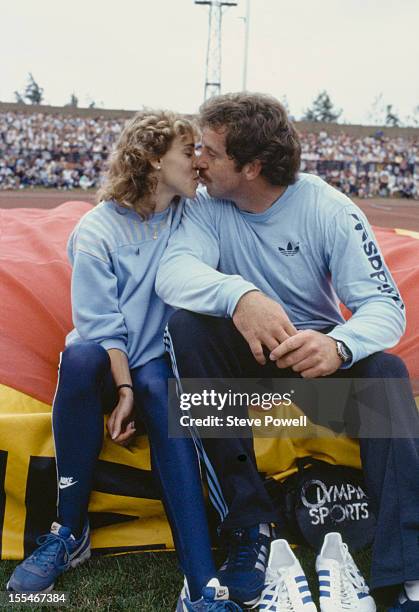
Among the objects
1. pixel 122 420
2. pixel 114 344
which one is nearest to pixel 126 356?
pixel 114 344

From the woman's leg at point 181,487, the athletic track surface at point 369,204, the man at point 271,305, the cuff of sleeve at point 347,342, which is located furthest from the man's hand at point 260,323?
the athletic track surface at point 369,204

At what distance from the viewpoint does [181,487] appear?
1657 mm

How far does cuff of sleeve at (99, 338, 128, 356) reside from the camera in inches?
74.7

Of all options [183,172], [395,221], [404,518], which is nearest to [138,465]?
[404,518]

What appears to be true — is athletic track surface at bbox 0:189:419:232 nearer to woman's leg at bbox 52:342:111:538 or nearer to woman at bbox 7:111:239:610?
woman at bbox 7:111:239:610

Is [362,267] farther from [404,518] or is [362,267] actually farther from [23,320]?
[23,320]

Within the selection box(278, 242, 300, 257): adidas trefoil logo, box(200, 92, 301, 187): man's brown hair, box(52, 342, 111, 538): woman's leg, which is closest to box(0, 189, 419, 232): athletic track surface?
box(200, 92, 301, 187): man's brown hair

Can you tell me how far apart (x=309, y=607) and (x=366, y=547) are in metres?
0.42

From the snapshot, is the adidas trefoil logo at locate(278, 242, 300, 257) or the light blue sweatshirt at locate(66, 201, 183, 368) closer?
the light blue sweatshirt at locate(66, 201, 183, 368)

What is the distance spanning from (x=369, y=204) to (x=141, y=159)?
15376mm

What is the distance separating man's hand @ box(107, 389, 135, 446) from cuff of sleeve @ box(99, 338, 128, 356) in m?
Result: 0.14

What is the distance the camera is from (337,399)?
1.86m

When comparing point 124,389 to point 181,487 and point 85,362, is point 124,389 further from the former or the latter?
point 181,487

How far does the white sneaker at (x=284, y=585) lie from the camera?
1.60 metres
